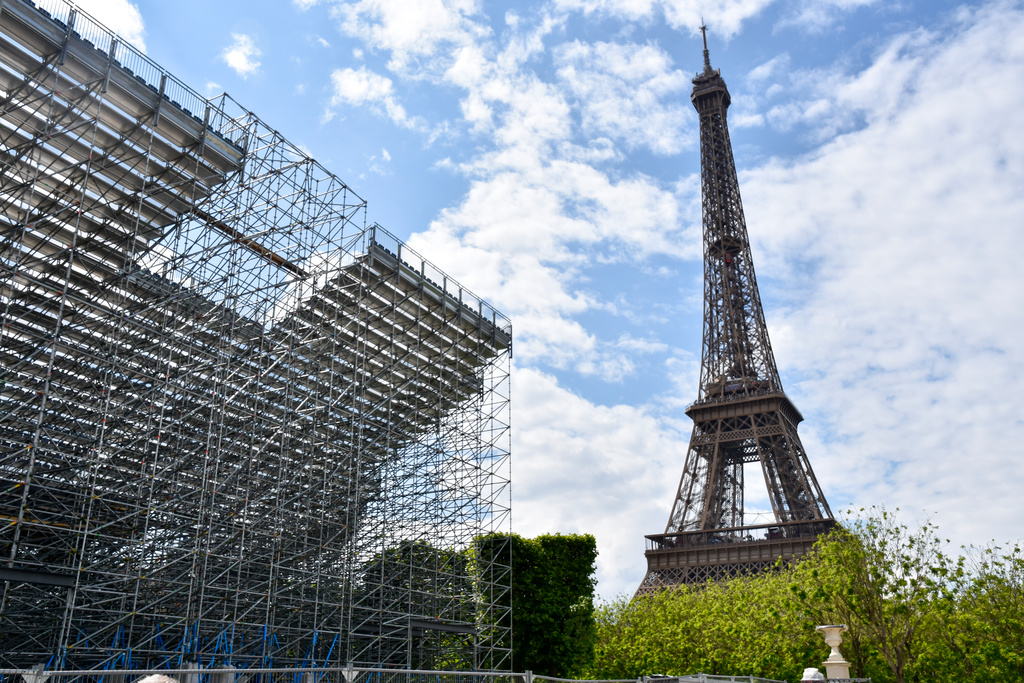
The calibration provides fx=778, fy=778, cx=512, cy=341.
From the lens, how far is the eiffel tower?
4734 centimetres

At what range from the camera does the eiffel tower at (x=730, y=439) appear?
1864 inches

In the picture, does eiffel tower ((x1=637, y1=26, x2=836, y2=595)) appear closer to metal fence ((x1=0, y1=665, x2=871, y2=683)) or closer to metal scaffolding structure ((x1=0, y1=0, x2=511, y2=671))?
metal scaffolding structure ((x1=0, y1=0, x2=511, y2=671))

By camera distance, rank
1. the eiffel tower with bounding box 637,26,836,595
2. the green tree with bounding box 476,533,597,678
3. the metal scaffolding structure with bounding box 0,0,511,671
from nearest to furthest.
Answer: the metal scaffolding structure with bounding box 0,0,511,671 → the green tree with bounding box 476,533,597,678 → the eiffel tower with bounding box 637,26,836,595

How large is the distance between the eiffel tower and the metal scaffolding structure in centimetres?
2226

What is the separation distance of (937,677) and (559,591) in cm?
1331

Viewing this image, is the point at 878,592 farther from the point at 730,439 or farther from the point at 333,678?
the point at 730,439

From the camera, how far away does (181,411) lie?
22.4 m

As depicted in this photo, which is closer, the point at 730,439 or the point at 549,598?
the point at 549,598

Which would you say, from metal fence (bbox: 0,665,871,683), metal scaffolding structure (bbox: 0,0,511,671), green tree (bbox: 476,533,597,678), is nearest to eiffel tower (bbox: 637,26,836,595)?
green tree (bbox: 476,533,597,678)

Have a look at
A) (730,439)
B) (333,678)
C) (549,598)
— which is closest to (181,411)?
(333,678)

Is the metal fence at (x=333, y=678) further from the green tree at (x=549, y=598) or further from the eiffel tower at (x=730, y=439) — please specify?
the eiffel tower at (x=730, y=439)

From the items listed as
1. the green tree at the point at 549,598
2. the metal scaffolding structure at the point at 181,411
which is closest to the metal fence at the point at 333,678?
the metal scaffolding structure at the point at 181,411

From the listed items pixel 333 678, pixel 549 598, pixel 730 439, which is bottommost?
pixel 333 678

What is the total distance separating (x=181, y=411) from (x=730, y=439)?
3908cm
